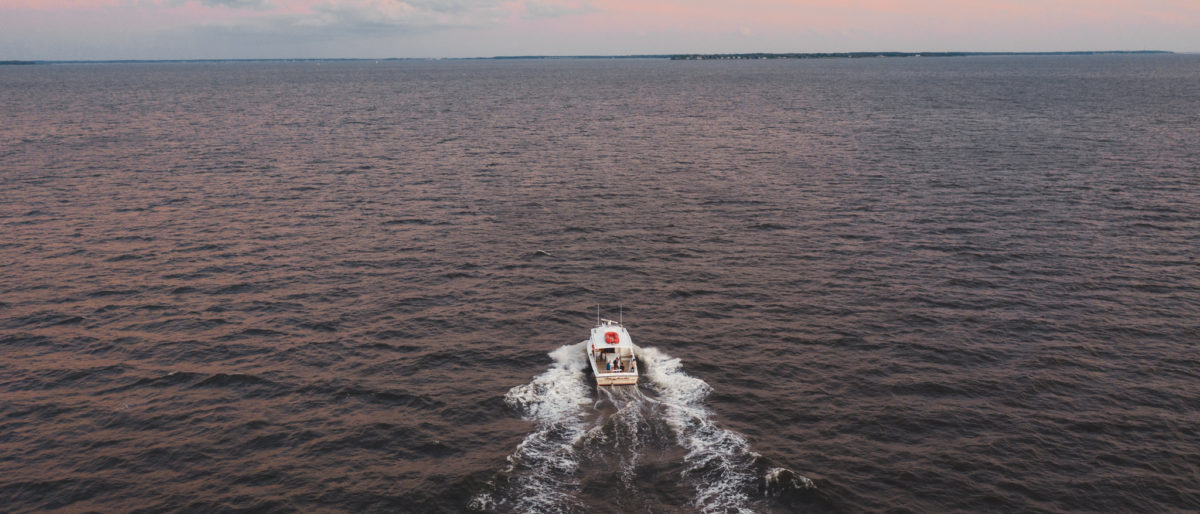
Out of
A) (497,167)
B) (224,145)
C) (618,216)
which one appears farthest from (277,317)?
(224,145)

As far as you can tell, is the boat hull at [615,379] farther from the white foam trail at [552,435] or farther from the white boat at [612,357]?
the white foam trail at [552,435]

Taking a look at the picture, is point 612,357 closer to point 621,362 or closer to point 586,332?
point 621,362

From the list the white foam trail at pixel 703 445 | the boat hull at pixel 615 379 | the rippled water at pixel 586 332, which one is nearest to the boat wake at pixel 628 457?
the white foam trail at pixel 703 445

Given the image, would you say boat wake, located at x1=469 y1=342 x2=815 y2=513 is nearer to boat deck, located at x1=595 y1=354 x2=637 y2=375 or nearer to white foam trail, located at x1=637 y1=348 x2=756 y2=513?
white foam trail, located at x1=637 y1=348 x2=756 y2=513

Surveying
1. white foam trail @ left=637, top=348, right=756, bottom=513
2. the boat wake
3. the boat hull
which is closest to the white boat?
the boat hull

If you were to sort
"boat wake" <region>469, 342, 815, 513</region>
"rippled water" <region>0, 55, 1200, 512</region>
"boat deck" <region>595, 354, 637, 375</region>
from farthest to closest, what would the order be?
1. "boat deck" <region>595, 354, 637, 375</region>
2. "rippled water" <region>0, 55, 1200, 512</region>
3. "boat wake" <region>469, 342, 815, 513</region>

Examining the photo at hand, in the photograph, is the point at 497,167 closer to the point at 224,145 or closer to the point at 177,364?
the point at 224,145

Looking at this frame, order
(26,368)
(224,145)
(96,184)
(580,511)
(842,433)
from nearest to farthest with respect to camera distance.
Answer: (580,511) < (842,433) < (26,368) < (96,184) < (224,145)
